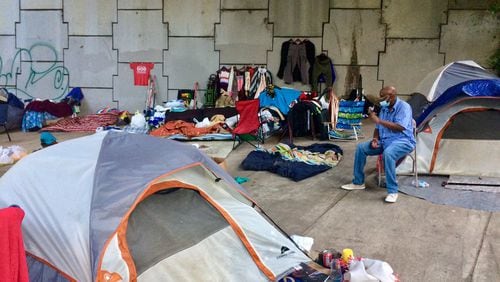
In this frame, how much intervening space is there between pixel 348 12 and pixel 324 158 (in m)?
4.54

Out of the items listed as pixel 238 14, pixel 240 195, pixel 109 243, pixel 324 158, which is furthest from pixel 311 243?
pixel 238 14

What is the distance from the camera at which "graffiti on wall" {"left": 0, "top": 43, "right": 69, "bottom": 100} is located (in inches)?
502

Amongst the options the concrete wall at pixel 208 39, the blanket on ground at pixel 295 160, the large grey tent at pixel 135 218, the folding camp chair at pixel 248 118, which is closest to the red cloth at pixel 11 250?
the large grey tent at pixel 135 218

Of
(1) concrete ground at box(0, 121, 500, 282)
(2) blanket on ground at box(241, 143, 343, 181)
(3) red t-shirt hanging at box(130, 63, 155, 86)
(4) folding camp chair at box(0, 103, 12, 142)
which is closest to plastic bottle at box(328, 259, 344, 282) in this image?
(1) concrete ground at box(0, 121, 500, 282)

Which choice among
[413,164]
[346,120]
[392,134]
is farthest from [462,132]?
[346,120]

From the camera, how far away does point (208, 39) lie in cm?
1188

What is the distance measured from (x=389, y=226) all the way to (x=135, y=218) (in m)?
2.70

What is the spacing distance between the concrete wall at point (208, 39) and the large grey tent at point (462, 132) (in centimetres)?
425

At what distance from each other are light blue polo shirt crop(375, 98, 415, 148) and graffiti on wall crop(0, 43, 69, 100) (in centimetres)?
899

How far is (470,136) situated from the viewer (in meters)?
6.59

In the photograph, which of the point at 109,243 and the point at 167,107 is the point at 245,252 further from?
the point at 167,107

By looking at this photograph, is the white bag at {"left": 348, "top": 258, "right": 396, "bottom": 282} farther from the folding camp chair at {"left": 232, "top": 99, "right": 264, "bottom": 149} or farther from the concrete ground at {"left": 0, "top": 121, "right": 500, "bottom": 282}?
the folding camp chair at {"left": 232, "top": 99, "right": 264, "bottom": 149}

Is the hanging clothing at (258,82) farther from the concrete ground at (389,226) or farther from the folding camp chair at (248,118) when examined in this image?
the concrete ground at (389,226)

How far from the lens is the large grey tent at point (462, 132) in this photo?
6.48 metres
